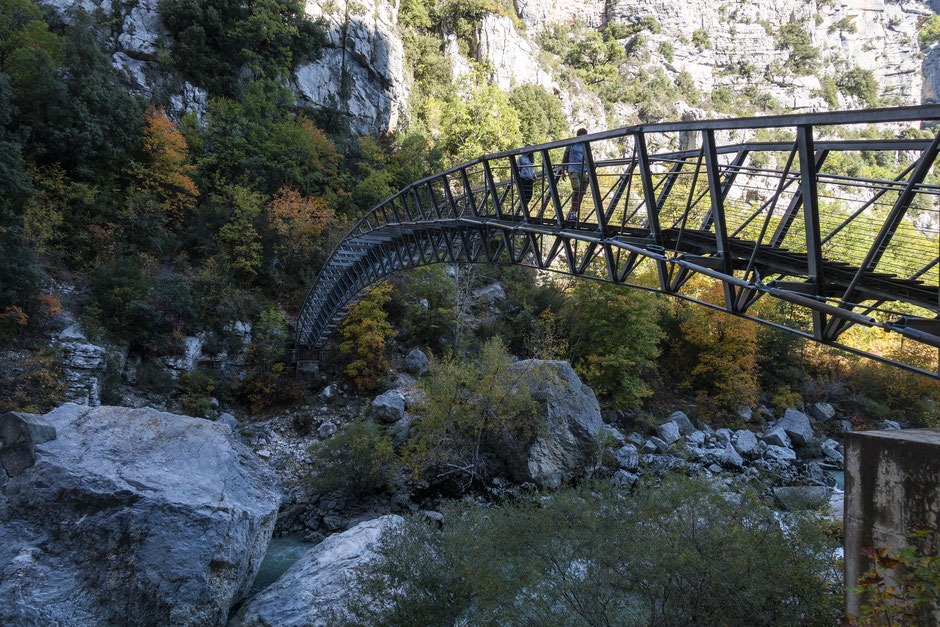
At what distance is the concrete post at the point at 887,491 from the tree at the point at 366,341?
18.7 metres

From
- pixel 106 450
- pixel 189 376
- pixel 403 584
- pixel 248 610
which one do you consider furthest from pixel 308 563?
pixel 189 376

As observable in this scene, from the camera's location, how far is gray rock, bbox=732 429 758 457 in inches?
776

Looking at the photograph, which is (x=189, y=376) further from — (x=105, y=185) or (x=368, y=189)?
(x=368, y=189)

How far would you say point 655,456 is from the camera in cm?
1802

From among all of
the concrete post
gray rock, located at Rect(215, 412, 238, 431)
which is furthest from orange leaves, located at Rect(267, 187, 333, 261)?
the concrete post

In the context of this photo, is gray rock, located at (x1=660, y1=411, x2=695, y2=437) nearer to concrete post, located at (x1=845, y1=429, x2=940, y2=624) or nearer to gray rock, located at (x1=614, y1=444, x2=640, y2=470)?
gray rock, located at (x1=614, y1=444, x2=640, y2=470)

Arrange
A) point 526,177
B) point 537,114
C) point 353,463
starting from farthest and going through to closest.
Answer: point 537,114, point 353,463, point 526,177

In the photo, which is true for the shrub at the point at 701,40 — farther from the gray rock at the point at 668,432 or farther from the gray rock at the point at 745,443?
the gray rock at the point at 668,432

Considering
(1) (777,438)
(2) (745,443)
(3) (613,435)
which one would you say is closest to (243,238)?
(3) (613,435)

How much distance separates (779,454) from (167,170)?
30315 millimetres

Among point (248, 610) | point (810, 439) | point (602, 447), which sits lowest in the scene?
point (810, 439)

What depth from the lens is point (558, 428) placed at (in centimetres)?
1609

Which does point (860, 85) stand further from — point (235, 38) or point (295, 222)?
point (295, 222)

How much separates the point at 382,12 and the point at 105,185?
2400 centimetres
